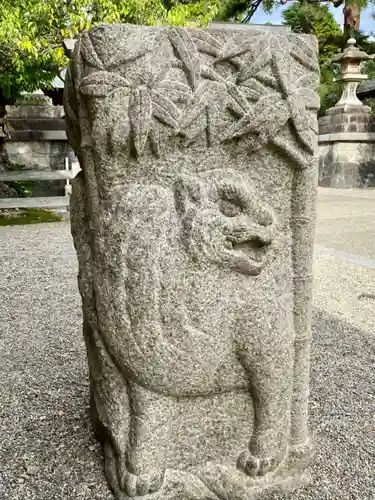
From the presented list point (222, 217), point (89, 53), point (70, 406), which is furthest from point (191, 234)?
point (70, 406)

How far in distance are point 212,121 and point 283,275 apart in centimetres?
51

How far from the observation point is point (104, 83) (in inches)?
52.6

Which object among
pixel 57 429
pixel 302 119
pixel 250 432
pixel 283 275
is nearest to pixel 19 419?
pixel 57 429

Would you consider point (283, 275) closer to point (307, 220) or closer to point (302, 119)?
point (307, 220)

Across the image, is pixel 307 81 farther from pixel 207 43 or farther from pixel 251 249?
pixel 251 249

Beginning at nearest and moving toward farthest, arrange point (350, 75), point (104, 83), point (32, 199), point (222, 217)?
point (104, 83) → point (222, 217) → point (32, 199) → point (350, 75)

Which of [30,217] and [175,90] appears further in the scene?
[30,217]

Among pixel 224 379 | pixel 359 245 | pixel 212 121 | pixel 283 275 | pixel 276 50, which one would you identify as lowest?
pixel 359 245

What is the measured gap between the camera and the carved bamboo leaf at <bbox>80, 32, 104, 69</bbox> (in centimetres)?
134

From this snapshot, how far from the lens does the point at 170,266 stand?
1426 mm

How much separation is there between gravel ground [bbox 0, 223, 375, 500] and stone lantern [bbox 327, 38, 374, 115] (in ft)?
31.8

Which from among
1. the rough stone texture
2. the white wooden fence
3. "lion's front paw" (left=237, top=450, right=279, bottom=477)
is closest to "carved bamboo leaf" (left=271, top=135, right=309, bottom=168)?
the rough stone texture

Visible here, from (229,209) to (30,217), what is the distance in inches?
271

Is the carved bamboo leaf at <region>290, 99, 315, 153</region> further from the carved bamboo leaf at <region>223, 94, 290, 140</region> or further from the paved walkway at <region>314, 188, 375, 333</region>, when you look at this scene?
the paved walkway at <region>314, 188, 375, 333</region>
